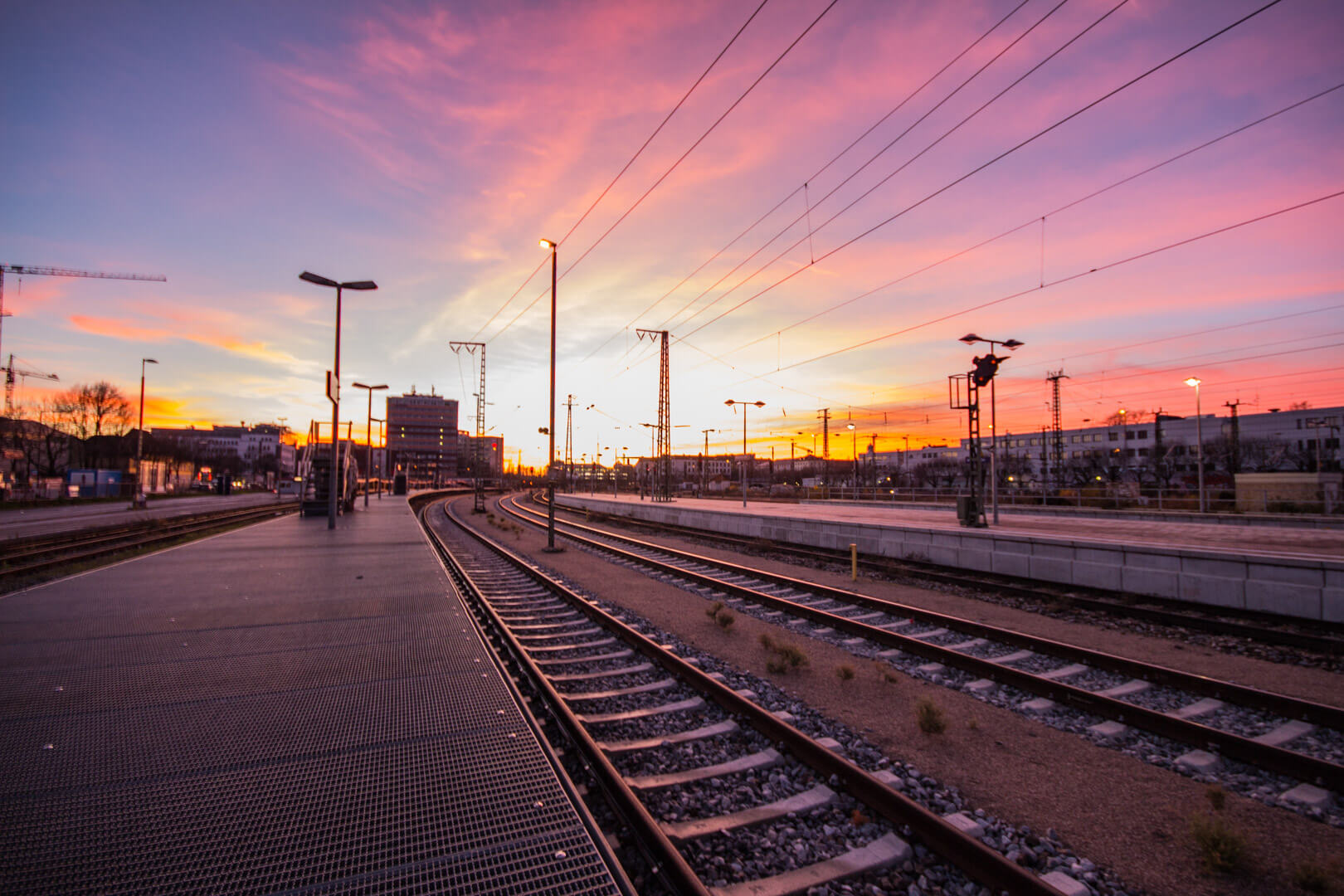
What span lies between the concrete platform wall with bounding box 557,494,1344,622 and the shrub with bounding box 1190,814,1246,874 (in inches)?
329

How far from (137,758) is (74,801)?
0.54 metres

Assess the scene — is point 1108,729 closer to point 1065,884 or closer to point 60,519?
point 1065,884

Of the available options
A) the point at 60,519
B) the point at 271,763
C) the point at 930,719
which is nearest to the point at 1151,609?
the point at 930,719

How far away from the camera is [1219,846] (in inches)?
140

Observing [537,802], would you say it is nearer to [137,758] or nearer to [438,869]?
[438,869]

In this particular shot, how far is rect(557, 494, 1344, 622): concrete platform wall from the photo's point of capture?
9.27 meters

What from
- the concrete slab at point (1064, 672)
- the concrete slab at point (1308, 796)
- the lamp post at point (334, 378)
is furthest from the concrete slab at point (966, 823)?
the lamp post at point (334, 378)

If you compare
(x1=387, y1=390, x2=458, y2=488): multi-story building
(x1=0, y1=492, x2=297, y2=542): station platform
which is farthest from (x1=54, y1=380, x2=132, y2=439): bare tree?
(x1=387, y1=390, x2=458, y2=488): multi-story building

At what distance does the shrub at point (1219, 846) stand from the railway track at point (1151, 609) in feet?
21.6

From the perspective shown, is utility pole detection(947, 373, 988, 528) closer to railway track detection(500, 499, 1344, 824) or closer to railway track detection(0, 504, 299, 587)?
railway track detection(500, 499, 1344, 824)

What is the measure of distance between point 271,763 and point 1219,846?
5.78 meters

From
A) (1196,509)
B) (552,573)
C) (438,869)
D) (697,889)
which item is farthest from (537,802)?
(1196,509)

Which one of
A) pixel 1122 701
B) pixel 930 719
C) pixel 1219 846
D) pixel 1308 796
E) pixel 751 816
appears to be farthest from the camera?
pixel 1122 701

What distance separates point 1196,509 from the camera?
26297mm
